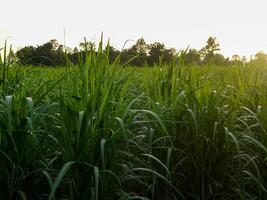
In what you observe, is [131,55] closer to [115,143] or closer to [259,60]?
[115,143]

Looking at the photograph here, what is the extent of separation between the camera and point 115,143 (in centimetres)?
201

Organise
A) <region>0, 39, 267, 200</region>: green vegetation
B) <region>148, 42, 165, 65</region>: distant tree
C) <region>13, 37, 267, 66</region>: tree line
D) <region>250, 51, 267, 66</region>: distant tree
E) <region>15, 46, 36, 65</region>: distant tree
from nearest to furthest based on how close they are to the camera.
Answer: <region>0, 39, 267, 200</region>: green vegetation, <region>13, 37, 267, 66</region>: tree line, <region>15, 46, 36, 65</region>: distant tree, <region>148, 42, 165, 65</region>: distant tree, <region>250, 51, 267, 66</region>: distant tree

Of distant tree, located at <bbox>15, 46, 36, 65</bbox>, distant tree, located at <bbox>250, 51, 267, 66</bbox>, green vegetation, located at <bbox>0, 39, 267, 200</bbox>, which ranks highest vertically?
distant tree, located at <bbox>15, 46, 36, 65</bbox>

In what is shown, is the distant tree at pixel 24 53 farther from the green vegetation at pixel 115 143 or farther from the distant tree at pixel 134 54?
the distant tree at pixel 134 54

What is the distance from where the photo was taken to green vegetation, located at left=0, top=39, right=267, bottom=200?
195cm

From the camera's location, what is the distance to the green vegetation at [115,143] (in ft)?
6.40

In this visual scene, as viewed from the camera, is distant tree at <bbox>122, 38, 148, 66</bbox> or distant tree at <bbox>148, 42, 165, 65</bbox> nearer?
distant tree at <bbox>122, 38, 148, 66</bbox>

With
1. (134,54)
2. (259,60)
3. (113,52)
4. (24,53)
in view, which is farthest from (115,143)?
(259,60)

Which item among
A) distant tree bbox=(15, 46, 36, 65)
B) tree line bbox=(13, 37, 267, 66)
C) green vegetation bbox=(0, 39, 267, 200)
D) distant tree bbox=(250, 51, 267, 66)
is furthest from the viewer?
distant tree bbox=(250, 51, 267, 66)

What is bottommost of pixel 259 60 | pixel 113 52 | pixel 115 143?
pixel 115 143

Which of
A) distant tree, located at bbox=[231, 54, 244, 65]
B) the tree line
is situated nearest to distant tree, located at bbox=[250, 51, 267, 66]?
the tree line

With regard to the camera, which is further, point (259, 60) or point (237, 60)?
point (259, 60)

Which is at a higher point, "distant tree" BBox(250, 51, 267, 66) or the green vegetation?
"distant tree" BBox(250, 51, 267, 66)

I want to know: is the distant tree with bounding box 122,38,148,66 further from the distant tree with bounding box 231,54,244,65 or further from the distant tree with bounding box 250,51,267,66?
the distant tree with bounding box 250,51,267,66
